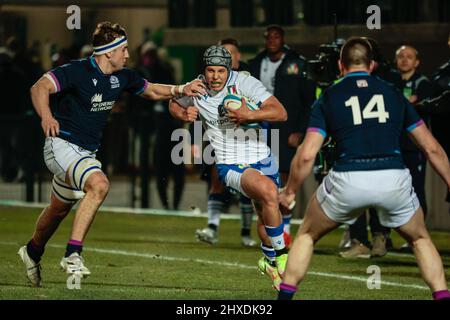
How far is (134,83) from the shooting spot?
1362cm

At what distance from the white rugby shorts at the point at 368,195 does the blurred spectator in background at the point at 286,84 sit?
6734 millimetres

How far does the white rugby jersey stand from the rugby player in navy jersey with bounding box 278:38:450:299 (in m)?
2.72

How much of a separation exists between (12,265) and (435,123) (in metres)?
5.06

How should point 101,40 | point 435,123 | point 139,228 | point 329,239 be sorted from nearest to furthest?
point 101,40
point 435,123
point 329,239
point 139,228

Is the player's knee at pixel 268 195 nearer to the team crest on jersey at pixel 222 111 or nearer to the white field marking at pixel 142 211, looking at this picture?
the team crest on jersey at pixel 222 111

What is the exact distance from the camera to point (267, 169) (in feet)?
44.3

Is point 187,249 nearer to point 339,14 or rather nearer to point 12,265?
point 12,265

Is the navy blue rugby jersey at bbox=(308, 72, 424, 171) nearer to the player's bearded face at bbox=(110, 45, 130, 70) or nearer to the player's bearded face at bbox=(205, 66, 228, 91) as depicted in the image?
the player's bearded face at bbox=(205, 66, 228, 91)

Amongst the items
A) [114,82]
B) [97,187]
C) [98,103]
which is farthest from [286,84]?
[97,187]

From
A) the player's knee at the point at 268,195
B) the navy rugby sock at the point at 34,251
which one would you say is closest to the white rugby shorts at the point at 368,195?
the player's knee at the point at 268,195

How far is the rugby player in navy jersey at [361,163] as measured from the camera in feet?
34.7

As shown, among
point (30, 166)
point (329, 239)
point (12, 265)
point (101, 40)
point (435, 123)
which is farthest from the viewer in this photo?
point (30, 166)

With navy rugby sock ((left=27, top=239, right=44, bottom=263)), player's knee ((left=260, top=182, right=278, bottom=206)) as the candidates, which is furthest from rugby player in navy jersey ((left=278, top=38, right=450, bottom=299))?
navy rugby sock ((left=27, top=239, right=44, bottom=263))
